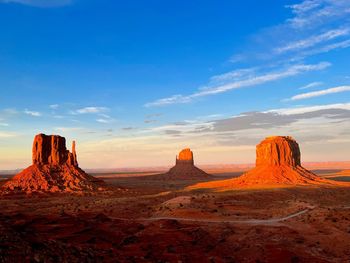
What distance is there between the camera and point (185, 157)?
158250 millimetres

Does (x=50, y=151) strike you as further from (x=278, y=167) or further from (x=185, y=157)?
(x=185, y=157)

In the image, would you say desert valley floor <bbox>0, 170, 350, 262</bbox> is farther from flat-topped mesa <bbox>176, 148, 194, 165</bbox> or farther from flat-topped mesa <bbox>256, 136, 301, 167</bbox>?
flat-topped mesa <bbox>176, 148, 194, 165</bbox>

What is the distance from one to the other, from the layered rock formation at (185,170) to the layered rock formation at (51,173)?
2796 inches

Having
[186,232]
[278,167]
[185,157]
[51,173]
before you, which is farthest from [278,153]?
[185,157]

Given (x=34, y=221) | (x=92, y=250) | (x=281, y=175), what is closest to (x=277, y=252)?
(x=92, y=250)

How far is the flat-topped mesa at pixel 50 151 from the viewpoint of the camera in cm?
7538

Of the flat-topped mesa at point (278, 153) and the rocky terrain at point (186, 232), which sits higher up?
the flat-topped mesa at point (278, 153)

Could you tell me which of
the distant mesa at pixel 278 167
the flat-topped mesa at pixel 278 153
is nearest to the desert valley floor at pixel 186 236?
the distant mesa at pixel 278 167

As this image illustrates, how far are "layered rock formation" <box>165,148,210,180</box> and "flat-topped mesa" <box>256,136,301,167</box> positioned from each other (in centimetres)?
5981

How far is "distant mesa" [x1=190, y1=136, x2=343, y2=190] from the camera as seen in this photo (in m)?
77.0

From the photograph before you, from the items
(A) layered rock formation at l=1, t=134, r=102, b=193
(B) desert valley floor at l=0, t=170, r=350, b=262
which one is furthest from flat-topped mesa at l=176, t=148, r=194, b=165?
(B) desert valley floor at l=0, t=170, r=350, b=262

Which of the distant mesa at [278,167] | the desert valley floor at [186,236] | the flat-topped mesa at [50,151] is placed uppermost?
the flat-topped mesa at [50,151]

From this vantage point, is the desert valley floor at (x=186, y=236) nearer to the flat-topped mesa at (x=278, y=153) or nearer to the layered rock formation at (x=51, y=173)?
the layered rock formation at (x=51, y=173)

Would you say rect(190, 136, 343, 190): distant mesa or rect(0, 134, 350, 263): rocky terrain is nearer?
rect(0, 134, 350, 263): rocky terrain
